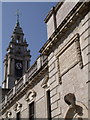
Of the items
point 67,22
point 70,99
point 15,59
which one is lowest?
point 70,99

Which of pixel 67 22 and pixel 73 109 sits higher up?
pixel 67 22

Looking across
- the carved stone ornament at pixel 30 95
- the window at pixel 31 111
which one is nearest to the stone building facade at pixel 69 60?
the carved stone ornament at pixel 30 95

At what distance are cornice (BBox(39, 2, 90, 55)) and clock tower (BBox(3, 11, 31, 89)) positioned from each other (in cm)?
2818

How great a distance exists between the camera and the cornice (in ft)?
28.0

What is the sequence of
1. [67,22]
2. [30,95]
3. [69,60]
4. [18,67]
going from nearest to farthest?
1. [69,60]
2. [67,22]
3. [30,95]
4. [18,67]

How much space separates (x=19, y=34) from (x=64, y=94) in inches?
1449

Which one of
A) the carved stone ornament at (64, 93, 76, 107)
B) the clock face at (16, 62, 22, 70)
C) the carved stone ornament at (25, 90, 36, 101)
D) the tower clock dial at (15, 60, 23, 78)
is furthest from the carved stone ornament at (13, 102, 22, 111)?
the clock face at (16, 62, 22, 70)

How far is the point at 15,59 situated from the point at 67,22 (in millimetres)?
32749

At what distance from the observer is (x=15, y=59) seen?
1635 inches

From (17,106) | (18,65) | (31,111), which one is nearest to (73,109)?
(31,111)

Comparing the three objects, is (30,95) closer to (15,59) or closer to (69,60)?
(69,60)

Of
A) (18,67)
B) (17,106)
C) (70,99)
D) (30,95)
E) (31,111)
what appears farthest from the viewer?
(18,67)

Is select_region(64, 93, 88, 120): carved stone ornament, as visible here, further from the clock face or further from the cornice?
the clock face

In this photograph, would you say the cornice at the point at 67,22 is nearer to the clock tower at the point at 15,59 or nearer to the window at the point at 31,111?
the window at the point at 31,111
